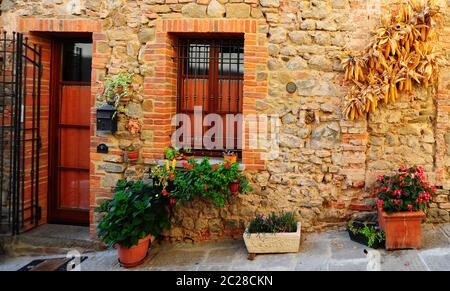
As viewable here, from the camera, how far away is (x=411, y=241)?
14.7ft

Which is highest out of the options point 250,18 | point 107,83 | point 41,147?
point 250,18

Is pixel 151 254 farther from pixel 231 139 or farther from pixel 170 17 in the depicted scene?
pixel 170 17

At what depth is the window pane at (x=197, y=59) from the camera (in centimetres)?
544

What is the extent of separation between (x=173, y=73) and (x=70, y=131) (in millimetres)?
1755

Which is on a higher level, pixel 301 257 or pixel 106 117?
pixel 106 117

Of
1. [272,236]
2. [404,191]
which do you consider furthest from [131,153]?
[404,191]

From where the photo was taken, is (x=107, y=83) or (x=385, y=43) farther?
(x=107, y=83)

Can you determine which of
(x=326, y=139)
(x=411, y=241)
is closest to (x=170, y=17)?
(x=326, y=139)

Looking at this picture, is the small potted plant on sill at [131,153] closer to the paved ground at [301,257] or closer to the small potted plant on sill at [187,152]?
the small potted plant on sill at [187,152]

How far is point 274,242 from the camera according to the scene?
4676 millimetres

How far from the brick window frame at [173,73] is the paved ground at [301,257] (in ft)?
3.55

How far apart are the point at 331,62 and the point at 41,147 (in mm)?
4019

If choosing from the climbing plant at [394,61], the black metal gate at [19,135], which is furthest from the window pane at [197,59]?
the black metal gate at [19,135]

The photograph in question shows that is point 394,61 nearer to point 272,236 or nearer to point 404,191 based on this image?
point 404,191
